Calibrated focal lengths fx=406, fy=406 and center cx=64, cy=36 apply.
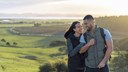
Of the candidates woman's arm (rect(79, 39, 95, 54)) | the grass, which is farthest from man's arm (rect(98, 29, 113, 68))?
the grass

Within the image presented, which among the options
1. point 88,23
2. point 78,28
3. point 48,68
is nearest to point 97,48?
point 88,23

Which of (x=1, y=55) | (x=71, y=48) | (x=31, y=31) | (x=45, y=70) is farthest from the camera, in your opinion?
(x=31, y=31)

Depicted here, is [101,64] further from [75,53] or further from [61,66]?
[61,66]

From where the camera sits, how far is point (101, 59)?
24.4 feet

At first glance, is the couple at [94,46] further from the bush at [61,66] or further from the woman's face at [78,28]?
A: the bush at [61,66]

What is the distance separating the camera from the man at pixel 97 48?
291 inches

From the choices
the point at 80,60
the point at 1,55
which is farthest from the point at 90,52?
the point at 1,55

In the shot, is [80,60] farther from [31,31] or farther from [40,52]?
[31,31]

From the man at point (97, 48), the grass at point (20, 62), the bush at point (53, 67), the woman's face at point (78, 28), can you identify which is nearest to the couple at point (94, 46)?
the man at point (97, 48)

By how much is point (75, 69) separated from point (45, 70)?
3059cm

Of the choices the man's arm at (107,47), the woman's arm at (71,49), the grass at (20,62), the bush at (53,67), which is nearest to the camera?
the man's arm at (107,47)

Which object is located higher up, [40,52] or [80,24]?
[80,24]

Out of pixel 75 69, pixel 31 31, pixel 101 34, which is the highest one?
pixel 101 34

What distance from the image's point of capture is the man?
7.39 meters
